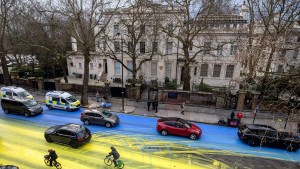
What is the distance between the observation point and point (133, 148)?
12.3 metres

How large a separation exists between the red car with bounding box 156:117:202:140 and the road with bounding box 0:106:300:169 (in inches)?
17.0

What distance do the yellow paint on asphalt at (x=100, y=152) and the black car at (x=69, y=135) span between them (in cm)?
44

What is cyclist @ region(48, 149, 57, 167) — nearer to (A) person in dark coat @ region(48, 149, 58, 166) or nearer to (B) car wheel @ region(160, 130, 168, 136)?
(A) person in dark coat @ region(48, 149, 58, 166)

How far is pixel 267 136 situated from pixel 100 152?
12144 mm

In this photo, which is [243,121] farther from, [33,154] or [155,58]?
[33,154]

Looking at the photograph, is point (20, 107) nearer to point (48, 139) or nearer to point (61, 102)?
point (61, 102)

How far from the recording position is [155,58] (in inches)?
1056

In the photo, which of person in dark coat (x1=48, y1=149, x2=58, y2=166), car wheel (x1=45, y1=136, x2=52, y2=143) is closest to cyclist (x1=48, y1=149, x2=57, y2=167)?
person in dark coat (x1=48, y1=149, x2=58, y2=166)

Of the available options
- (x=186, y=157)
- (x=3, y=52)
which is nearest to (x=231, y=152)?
(x=186, y=157)

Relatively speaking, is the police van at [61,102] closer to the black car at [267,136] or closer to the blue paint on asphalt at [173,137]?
the blue paint on asphalt at [173,137]

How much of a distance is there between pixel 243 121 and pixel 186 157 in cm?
883

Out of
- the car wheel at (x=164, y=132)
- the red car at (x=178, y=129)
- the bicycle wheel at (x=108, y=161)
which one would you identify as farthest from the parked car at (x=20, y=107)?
the car wheel at (x=164, y=132)

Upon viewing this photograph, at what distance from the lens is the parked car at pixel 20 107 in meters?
16.2

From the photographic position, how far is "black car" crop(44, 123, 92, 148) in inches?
462
